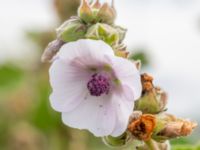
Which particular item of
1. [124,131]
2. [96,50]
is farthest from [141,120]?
[96,50]

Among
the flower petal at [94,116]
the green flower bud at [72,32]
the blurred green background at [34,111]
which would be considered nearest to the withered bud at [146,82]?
Answer: the flower petal at [94,116]

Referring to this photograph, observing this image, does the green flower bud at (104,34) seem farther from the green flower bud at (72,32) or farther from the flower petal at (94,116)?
the flower petal at (94,116)

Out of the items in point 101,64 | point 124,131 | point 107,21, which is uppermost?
point 107,21

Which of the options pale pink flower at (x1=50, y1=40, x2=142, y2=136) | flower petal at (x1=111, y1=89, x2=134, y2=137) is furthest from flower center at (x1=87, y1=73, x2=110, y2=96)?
flower petal at (x1=111, y1=89, x2=134, y2=137)

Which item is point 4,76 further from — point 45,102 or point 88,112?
point 88,112

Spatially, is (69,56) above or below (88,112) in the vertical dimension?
above

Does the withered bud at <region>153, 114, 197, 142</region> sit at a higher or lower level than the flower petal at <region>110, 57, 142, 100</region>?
lower

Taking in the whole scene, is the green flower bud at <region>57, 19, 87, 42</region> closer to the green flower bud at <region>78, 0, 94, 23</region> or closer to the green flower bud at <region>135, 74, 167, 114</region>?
the green flower bud at <region>78, 0, 94, 23</region>
